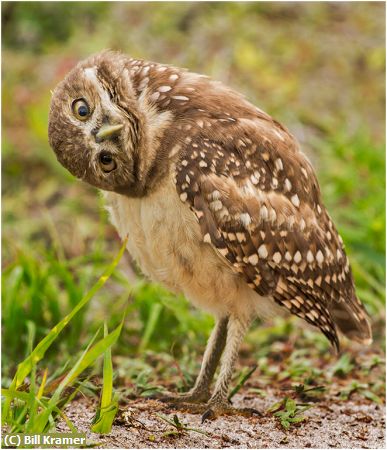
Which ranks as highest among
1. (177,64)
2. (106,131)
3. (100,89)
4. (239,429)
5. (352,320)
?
(177,64)

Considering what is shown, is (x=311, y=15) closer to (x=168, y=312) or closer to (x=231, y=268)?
(x=168, y=312)

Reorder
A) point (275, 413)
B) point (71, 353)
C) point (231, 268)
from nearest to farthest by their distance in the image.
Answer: point (231, 268) < point (275, 413) < point (71, 353)

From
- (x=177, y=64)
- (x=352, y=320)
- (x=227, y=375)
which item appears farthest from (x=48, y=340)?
(x=177, y=64)

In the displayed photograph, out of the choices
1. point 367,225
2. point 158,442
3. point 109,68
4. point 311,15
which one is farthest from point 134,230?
point 311,15

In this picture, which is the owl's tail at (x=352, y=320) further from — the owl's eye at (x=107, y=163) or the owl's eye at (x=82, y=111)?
the owl's eye at (x=82, y=111)

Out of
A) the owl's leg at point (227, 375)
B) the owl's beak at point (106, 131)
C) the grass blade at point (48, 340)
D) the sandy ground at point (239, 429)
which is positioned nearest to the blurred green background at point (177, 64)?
the owl's leg at point (227, 375)

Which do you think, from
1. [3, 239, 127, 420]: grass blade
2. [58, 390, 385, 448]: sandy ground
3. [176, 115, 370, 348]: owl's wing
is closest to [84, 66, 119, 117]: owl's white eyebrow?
[176, 115, 370, 348]: owl's wing

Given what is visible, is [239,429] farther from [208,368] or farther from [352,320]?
[352,320]
